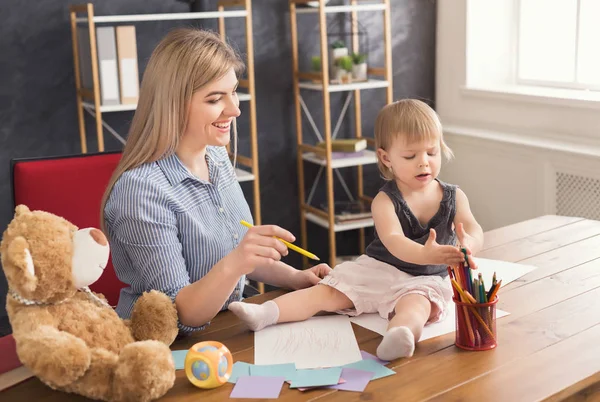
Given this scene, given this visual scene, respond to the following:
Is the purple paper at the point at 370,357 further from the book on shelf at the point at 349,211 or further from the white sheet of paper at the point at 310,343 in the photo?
the book on shelf at the point at 349,211

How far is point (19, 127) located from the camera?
3.22m

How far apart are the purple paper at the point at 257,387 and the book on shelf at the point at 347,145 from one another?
245 cm

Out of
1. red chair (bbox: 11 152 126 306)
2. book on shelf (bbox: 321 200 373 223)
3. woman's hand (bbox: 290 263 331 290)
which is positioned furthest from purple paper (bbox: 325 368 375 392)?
book on shelf (bbox: 321 200 373 223)

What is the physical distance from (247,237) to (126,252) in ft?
1.12

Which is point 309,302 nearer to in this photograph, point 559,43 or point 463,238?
point 463,238

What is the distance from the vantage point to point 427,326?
1.50 metres

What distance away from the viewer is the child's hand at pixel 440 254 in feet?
4.56

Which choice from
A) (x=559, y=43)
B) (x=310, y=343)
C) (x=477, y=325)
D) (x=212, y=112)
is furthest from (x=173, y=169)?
(x=559, y=43)

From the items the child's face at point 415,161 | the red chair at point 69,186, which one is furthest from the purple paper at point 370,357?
the red chair at point 69,186

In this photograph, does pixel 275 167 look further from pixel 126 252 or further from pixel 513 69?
pixel 126 252

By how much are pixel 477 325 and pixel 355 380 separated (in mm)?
259

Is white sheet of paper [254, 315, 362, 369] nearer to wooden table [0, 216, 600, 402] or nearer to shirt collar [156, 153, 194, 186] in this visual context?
wooden table [0, 216, 600, 402]

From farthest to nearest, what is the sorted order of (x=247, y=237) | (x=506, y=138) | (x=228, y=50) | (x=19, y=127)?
(x=506, y=138)
(x=19, y=127)
(x=228, y=50)
(x=247, y=237)

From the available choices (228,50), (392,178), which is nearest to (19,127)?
(228,50)
